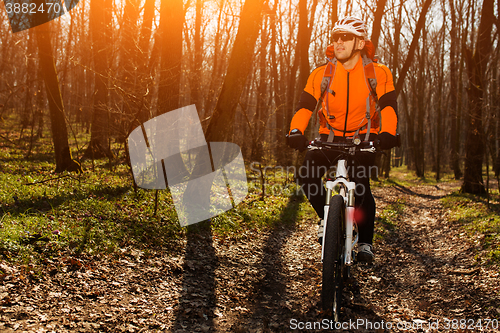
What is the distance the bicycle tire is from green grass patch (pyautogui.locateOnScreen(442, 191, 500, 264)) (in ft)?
9.54

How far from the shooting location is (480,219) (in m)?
7.09

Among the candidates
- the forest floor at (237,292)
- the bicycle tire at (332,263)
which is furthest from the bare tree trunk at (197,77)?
the bicycle tire at (332,263)

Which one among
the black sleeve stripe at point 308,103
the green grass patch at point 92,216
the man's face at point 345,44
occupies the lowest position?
the green grass patch at point 92,216

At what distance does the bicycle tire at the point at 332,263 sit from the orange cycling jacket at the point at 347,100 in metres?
0.88

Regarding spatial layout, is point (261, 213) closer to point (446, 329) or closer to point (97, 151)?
point (446, 329)

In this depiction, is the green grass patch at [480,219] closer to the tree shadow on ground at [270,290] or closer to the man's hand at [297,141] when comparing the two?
the tree shadow on ground at [270,290]

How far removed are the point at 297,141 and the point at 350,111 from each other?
0.67 m

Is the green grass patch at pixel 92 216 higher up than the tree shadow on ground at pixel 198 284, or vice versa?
the green grass patch at pixel 92 216

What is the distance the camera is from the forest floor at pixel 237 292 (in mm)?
2930

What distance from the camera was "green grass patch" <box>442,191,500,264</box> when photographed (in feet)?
16.0

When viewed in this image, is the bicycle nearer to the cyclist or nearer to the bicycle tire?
the bicycle tire

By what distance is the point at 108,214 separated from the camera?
204 inches

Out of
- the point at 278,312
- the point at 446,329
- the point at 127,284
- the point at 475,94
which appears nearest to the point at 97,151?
the point at 127,284

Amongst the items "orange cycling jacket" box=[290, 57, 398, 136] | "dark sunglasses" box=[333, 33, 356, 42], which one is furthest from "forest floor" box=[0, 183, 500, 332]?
"dark sunglasses" box=[333, 33, 356, 42]
